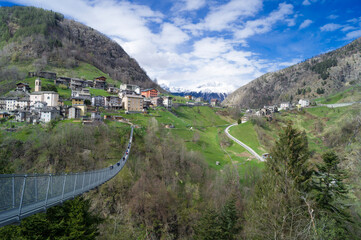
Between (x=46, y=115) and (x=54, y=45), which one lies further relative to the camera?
(x=54, y=45)

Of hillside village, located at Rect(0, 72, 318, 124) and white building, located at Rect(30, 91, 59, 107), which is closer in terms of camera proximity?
hillside village, located at Rect(0, 72, 318, 124)

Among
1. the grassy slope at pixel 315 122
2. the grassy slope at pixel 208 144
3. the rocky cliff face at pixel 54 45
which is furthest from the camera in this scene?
the rocky cliff face at pixel 54 45

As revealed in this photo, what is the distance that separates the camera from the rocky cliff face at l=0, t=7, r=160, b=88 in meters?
93.4

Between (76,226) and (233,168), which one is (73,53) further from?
(76,226)

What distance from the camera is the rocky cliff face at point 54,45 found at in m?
93.4

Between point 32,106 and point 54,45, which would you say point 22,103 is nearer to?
point 32,106

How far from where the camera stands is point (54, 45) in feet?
356

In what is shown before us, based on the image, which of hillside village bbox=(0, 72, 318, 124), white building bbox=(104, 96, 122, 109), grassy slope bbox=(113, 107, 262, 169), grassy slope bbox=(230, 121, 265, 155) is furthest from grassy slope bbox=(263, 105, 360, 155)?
white building bbox=(104, 96, 122, 109)

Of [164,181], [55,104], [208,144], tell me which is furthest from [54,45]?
[164,181]

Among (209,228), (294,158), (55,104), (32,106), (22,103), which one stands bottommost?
(209,228)

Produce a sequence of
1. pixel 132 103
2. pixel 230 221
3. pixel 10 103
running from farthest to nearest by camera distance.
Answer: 1. pixel 132 103
2. pixel 10 103
3. pixel 230 221

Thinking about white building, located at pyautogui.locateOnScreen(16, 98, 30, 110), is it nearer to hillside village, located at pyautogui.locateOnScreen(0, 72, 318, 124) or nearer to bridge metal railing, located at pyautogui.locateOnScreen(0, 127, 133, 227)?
hillside village, located at pyautogui.locateOnScreen(0, 72, 318, 124)

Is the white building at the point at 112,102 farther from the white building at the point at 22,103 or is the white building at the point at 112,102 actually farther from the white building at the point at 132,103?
the white building at the point at 22,103

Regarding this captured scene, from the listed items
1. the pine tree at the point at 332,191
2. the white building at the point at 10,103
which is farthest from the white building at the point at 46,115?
the pine tree at the point at 332,191
